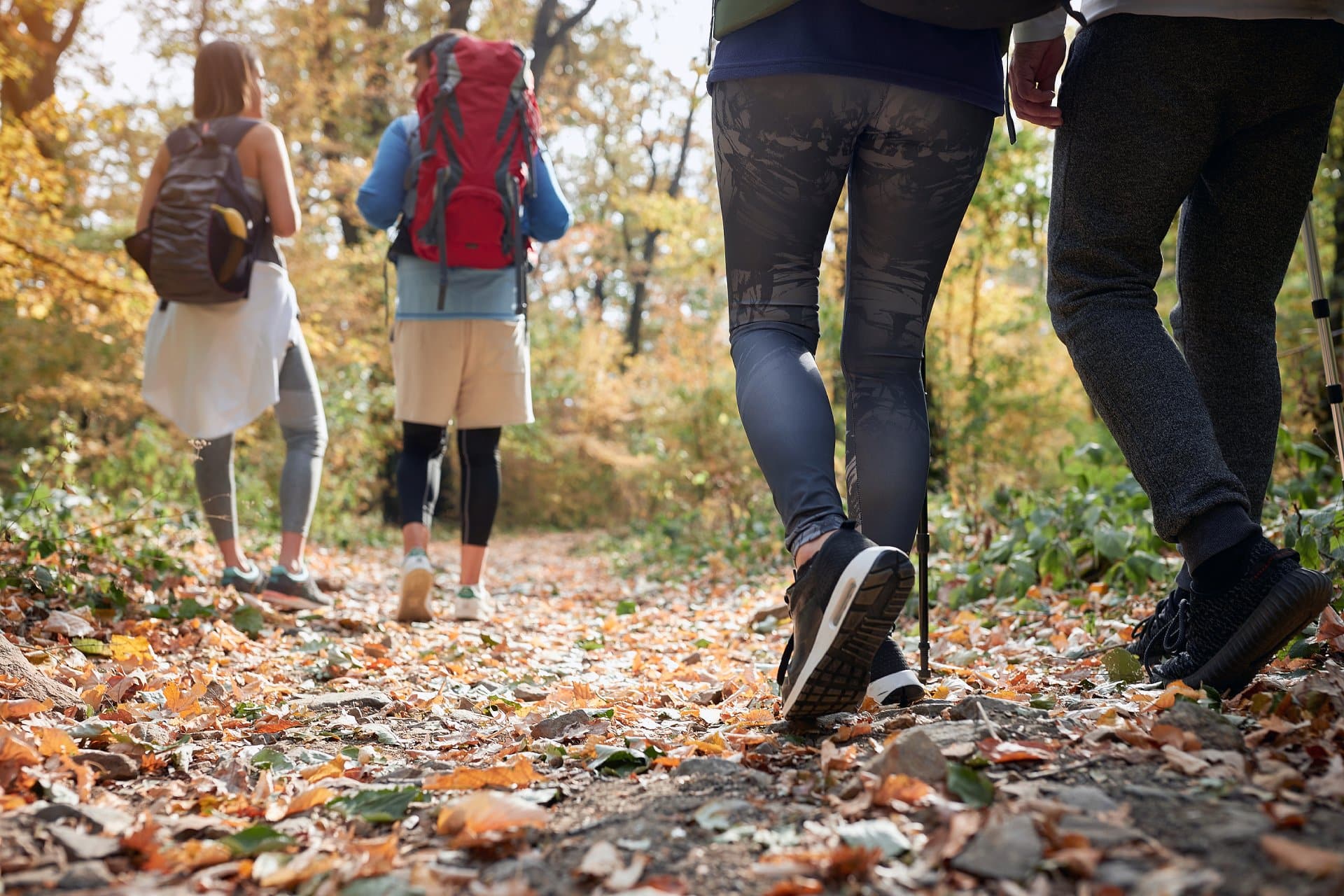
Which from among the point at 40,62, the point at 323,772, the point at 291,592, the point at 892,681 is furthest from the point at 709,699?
the point at 40,62

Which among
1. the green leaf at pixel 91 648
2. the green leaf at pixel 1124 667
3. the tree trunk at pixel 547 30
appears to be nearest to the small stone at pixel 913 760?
the green leaf at pixel 1124 667

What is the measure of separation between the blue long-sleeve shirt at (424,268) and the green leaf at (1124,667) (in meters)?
2.91

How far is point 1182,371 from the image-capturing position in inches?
74.3

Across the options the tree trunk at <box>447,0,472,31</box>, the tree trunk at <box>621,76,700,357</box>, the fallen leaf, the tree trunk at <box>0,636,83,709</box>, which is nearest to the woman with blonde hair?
the fallen leaf

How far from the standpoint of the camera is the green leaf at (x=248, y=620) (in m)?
3.51

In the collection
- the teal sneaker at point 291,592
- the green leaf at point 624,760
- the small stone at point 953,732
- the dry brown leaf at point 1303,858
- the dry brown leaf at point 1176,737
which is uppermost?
the dry brown leaf at point 1303,858

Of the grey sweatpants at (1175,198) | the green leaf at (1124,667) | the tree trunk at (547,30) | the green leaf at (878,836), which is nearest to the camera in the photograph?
the green leaf at (878,836)

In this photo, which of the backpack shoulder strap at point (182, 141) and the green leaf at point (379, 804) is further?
the backpack shoulder strap at point (182, 141)

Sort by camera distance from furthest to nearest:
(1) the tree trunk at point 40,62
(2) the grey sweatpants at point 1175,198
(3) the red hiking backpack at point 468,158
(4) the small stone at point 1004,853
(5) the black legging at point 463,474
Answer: (1) the tree trunk at point 40,62 → (5) the black legging at point 463,474 → (3) the red hiking backpack at point 468,158 → (2) the grey sweatpants at point 1175,198 → (4) the small stone at point 1004,853

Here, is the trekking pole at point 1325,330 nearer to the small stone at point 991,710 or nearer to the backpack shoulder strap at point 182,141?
the small stone at point 991,710

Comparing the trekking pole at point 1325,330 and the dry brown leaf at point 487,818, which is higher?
the trekking pole at point 1325,330

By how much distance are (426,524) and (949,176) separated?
2.99m

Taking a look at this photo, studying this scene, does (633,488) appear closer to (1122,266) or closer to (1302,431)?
(1302,431)

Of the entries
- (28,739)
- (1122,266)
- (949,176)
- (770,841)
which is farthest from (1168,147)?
(28,739)
